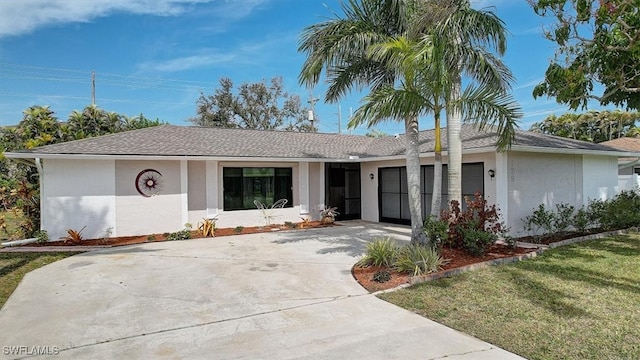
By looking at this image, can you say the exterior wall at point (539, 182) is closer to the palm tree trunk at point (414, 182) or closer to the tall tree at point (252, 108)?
the palm tree trunk at point (414, 182)

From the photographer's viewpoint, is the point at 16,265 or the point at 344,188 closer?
the point at 16,265

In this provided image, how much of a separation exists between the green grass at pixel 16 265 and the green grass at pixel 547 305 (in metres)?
6.66

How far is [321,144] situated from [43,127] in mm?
15315

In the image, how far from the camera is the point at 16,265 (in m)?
8.26

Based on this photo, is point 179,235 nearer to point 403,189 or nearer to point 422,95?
point 403,189

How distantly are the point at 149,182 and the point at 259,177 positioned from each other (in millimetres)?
3937

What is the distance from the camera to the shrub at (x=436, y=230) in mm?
8008

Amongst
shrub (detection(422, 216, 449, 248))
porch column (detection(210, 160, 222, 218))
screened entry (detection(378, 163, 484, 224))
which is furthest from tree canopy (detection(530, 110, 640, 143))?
porch column (detection(210, 160, 222, 218))

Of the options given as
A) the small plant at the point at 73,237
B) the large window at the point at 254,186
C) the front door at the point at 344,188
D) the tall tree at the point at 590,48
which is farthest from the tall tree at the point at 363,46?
the small plant at the point at 73,237

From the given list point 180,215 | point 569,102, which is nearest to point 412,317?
point 569,102

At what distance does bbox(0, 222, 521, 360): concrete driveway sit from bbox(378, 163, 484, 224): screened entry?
557 centimetres

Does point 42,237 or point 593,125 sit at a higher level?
point 593,125

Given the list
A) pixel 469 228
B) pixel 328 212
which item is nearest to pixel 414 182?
pixel 469 228

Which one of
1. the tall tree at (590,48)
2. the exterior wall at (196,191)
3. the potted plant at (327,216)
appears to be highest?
the tall tree at (590,48)
